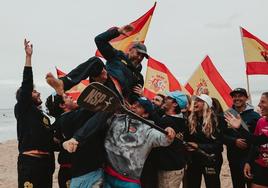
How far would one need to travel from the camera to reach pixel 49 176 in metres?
5.04

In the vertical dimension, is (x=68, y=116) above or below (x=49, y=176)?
above

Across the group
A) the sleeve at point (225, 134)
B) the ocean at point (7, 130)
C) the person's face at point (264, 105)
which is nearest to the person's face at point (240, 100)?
the sleeve at point (225, 134)

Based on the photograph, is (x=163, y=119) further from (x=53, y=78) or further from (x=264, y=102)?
(x=53, y=78)

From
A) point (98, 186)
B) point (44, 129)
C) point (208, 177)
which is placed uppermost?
point (44, 129)

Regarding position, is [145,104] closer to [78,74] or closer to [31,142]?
[78,74]

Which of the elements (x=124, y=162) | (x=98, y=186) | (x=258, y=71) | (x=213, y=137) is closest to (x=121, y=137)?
(x=124, y=162)

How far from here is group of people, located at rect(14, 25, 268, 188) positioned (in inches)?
149

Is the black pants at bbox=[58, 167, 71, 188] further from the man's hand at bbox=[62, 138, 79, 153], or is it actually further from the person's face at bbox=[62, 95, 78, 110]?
the man's hand at bbox=[62, 138, 79, 153]

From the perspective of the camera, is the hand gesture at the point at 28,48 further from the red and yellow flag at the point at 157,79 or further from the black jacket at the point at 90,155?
the red and yellow flag at the point at 157,79

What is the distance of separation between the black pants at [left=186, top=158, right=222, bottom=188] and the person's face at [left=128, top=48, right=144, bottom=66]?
1.71 meters

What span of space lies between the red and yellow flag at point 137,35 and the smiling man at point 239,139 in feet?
6.06

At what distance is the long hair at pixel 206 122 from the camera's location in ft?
17.6

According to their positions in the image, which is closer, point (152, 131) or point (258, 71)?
point (152, 131)

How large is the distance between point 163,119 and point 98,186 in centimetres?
144
